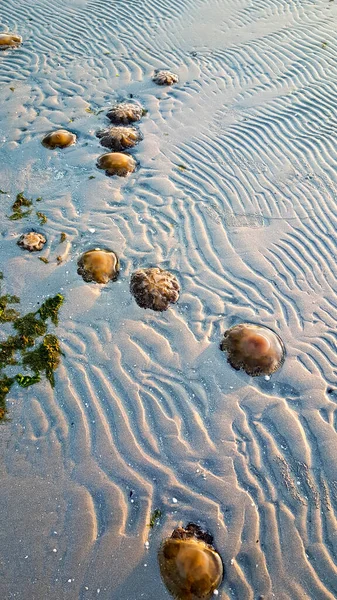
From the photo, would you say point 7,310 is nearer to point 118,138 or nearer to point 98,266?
point 98,266

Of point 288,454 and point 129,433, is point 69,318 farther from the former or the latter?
point 288,454

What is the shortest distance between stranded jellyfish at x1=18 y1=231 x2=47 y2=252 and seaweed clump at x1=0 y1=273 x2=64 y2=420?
819 mm

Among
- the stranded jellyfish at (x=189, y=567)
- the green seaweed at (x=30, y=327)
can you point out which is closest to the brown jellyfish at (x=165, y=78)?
the green seaweed at (x=30, y=327)

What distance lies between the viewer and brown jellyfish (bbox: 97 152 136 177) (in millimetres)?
6500

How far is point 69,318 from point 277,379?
244 cm

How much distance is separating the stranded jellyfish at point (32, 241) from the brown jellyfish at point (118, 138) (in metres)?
2.34

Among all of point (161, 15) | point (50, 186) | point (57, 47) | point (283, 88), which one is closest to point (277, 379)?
point (50, 186)

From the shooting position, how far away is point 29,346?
451cm

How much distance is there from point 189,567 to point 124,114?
7030 millimetres

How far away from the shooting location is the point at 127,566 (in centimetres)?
332

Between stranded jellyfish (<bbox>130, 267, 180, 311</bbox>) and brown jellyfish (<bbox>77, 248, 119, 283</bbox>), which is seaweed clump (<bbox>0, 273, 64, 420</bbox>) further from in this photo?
stranded jellyfish (<bbox>130, 267, 180, 311</bbox>)

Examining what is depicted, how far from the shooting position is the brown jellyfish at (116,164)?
650 cm

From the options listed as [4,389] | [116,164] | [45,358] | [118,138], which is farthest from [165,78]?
[4,389]

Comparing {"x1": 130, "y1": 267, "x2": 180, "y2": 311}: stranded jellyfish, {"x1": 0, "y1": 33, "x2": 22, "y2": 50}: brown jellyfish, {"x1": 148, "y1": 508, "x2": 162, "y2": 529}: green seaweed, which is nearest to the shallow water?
{"x1": 148, "y1": 508, "x2": 162, "y2": 529}: green seaweed
